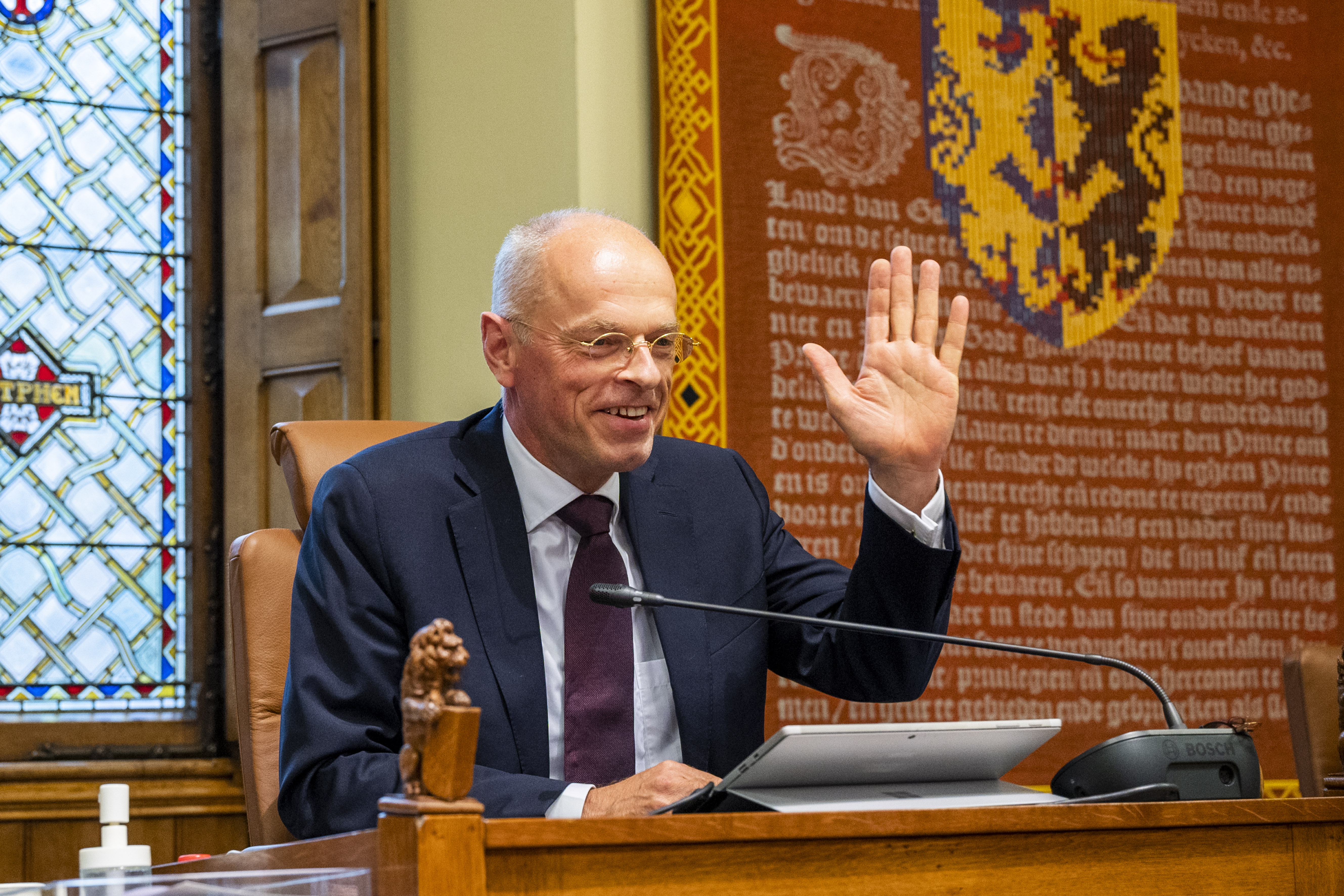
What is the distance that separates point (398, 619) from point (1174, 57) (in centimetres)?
251

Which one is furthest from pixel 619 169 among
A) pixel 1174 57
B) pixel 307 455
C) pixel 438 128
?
pixel 1174 57

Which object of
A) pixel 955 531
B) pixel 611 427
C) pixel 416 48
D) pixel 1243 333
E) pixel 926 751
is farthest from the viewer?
pixel 1243 333

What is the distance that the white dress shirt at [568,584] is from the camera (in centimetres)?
166

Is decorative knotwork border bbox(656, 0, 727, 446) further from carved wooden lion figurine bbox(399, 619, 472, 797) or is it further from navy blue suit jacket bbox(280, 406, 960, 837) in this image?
carved wooden lion figurine bbox(399, 619, 472, 797)

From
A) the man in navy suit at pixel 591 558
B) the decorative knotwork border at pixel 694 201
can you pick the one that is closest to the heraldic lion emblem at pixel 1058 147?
the decorative knotwork border at pixel 694 201

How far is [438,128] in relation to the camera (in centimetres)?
297

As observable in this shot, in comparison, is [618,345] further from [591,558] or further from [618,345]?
[591,558]

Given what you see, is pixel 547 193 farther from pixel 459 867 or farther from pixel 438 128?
pixel 459 867

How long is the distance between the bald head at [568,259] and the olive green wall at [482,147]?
3.04ft

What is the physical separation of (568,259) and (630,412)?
21 centimetres

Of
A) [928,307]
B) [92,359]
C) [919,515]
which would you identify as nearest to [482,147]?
[92,359]

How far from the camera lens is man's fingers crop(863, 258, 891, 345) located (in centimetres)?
167

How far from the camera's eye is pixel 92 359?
3100mm

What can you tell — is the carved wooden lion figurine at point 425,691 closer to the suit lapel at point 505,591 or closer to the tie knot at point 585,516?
the suit lapel at point 505,591
